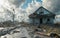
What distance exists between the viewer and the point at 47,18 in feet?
183

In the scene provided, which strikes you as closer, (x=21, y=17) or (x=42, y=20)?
(x=42, y=20)

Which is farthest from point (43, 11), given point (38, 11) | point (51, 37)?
point (51, 37)

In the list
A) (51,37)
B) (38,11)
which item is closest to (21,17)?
(38,11)

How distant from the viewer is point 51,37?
61.4 ft

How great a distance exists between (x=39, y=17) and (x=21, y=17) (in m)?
45.8

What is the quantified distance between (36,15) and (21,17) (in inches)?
1742

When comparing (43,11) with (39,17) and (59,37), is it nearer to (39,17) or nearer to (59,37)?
(39,17)

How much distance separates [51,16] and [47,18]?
4.35 feet

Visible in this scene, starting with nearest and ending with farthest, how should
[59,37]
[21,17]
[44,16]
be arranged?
[59,37], [44,16], [21,17]

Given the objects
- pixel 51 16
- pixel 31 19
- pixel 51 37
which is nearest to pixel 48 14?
pixel 51 16

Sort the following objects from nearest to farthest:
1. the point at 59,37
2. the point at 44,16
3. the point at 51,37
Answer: the point at 59,37
the point at 51,37
the point at 44,16

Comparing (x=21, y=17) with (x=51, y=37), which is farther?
(x=21, y=17)

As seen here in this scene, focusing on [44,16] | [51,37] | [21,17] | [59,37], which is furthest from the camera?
[21,17]

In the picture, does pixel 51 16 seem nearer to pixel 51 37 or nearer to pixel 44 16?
pixel 44 16
